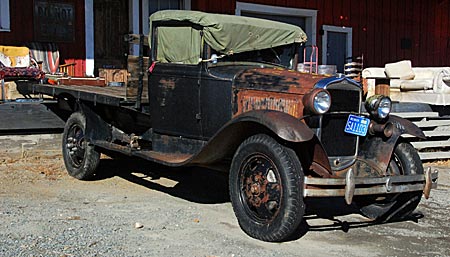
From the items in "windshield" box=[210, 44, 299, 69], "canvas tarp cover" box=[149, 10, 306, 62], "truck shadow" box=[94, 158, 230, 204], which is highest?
"canvas tarp cover" box=[149, 10, 306, 62]

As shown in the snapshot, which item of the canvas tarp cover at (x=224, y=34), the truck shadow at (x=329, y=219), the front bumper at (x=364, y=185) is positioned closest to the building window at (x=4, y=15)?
the canvas tarp cover at (x=224, y=34)

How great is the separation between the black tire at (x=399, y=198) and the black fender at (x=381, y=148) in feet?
0.46

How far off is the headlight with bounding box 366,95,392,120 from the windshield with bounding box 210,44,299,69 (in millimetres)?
1343

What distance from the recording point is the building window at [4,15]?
10555mm

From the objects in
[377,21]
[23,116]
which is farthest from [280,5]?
[23,116]

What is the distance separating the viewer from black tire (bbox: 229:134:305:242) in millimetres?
4707

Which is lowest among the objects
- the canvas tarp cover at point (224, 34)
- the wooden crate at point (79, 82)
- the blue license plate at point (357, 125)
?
the blue license plate at point (357, 125)

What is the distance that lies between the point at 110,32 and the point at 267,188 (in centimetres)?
Answer: 797

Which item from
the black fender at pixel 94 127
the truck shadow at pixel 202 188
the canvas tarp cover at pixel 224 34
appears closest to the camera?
the truck shadow at pixel 202 188

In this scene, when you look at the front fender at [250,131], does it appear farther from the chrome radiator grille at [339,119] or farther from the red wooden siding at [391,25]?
the red wooden siding at [391,25]

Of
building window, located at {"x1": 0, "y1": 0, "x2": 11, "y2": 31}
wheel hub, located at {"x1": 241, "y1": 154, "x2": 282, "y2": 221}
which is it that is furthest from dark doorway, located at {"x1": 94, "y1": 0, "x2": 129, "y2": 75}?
wheel hub, located at {"x1": 241, "y1": 154, "x2": 282, "y2": 221}

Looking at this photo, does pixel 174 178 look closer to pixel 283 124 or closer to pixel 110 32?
pixel 283 124

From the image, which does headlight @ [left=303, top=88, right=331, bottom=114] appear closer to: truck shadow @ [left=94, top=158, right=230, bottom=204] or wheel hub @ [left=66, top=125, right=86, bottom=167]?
truck shadow @ [left=94, top=158, right=230, bottom=204]

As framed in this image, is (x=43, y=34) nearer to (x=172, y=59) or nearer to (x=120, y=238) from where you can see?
(x=172, y=59)
